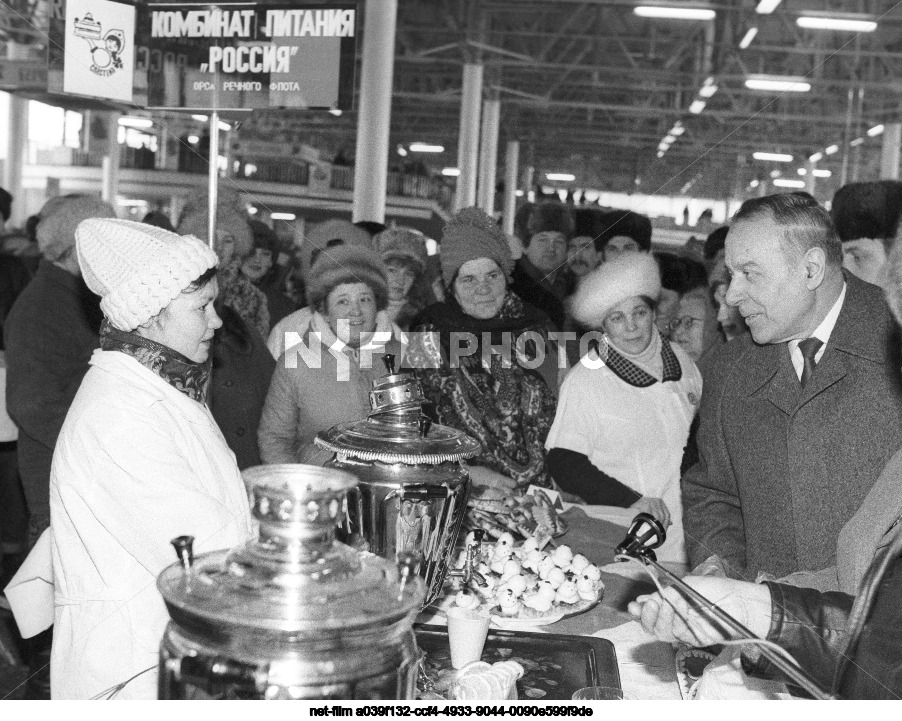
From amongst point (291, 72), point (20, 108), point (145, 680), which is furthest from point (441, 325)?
point (20, 108)

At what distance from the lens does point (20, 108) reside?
1541 centimetres

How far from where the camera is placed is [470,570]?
1.74m

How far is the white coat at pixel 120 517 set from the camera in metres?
1.42

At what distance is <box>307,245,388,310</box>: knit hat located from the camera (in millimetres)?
2910

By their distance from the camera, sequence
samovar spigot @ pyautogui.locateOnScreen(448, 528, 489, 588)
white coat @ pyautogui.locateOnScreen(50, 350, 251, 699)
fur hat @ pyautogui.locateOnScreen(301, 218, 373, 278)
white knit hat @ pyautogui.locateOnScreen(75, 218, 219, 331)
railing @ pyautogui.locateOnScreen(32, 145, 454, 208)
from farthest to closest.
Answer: railing @ pyautogui.locateOnScreen(32, 145, 454, 208) → fur hat @ pyautogui.locateOnScreen(301, 218, 373, 278) → samovar spigot @ pyautogui.locateOnScreen(448, 528, 489, 588) → white knit hat @ pyautogui.locateOnScreen(75, 218, 219, 331) → white coat @ pyautogui.locateOnScreen(50, 350, 251, 699)

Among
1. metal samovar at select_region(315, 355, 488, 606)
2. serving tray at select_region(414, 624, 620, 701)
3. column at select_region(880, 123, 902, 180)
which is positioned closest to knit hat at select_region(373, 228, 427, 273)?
metal samovar at select_region(315, 355, 488, 606)

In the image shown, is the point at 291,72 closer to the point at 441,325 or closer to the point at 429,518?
the point at 441,325

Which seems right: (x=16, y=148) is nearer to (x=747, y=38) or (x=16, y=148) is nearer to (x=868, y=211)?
(x=747, y=38)

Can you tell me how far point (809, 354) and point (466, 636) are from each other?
2.72 feet

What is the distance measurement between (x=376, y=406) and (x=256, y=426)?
139 centimetres

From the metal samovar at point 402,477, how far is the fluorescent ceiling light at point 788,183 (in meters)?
19.8

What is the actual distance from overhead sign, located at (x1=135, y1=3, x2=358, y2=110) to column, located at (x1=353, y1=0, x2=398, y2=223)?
3.39 m

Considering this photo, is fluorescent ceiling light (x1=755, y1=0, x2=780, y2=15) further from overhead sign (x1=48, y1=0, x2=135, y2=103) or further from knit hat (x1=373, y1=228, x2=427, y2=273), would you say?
overhead sign (x1=48, y1=0, x2=135, y2=103)

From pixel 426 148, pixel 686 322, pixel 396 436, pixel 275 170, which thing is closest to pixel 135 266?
pixel 396 436
